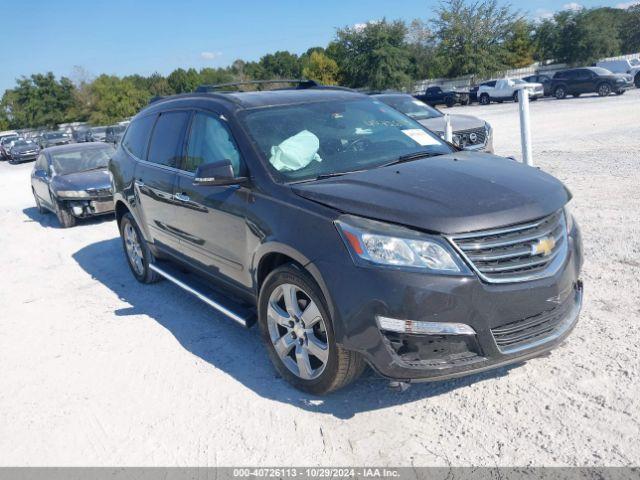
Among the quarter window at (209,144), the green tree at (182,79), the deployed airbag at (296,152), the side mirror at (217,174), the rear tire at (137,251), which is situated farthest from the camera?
the green tree at (182,79)

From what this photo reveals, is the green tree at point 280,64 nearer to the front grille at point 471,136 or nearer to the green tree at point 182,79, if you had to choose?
the green tree at point 182,79

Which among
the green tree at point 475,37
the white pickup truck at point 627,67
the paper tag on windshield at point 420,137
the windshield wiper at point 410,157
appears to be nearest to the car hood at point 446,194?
the windshield wiper at point 410,157

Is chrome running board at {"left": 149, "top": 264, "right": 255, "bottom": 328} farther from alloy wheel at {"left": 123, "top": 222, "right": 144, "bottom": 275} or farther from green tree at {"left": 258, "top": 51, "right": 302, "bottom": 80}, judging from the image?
green tree at {"left": 258, "top": 51, "right": 302, "bottom": 80}

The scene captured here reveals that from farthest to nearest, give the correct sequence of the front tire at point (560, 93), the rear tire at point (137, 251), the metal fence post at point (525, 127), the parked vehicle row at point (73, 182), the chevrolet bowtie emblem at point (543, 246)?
the front tire at point (560, 93)
the parked vehicle row at point (73, 182)
the metal fence post at point (525, 127)
the rear tire at point (137, 251)
the chevrolet bowtie emblem at point (543, 246)

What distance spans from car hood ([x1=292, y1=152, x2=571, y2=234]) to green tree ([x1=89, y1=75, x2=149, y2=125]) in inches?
2542

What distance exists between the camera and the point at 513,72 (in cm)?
5775

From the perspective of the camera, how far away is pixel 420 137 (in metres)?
4.72

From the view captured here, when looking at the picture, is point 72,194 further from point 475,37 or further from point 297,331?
point 475,37

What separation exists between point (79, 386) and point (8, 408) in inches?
18.8

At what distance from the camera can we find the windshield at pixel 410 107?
1216 centimetres

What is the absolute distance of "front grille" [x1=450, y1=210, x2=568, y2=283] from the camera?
3088 mm

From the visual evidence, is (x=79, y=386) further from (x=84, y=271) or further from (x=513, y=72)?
(x=513, y=72)

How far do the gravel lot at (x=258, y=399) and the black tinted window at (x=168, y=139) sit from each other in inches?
57.6

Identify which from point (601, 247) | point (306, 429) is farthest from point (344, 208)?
point (601, 247)
